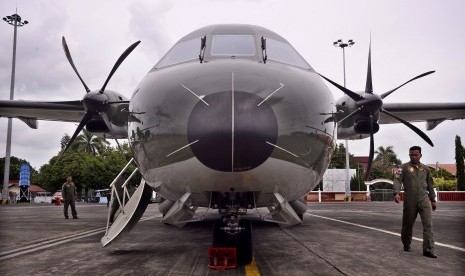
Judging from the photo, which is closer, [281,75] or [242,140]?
[242,140]

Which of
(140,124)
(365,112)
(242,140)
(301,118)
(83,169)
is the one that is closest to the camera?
(242,140)

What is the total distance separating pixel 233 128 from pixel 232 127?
14 mm

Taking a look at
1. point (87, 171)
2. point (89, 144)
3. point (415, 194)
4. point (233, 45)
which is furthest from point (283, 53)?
point (89, 144)

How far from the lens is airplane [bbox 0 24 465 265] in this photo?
3664mm

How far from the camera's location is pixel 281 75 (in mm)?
4266

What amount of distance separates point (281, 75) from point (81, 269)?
362cm

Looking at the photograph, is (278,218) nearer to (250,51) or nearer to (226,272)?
(226,272)

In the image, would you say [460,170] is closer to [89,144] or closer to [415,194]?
[415,194]

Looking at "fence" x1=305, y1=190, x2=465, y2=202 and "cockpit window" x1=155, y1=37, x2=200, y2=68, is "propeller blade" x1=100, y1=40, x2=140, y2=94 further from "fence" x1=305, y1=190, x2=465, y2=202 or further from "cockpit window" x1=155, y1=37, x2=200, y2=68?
"fence" x1=305, y1=190, x2=465, y2=202

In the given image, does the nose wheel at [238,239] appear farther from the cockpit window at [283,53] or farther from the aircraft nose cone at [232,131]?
the cockpit window at [283,53]

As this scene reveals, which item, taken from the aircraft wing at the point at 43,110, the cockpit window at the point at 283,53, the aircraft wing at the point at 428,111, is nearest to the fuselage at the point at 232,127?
the cockpit window at the point at 283,53

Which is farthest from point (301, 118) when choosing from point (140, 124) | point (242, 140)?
point (140, 124)

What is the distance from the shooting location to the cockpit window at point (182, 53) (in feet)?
17.1

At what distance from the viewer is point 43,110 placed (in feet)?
40.5
